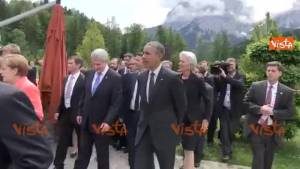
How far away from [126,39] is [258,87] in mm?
60629

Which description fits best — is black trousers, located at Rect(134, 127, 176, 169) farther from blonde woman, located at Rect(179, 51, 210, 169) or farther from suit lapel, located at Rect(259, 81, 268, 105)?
suit lapel, located at Rect(259, 81, 268, 105)

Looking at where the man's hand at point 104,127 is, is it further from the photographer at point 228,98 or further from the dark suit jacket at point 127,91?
the photographer at point 228,98

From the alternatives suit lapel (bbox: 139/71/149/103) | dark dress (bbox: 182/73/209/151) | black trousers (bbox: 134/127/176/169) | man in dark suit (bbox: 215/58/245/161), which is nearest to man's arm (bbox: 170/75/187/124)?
suit lapel (bbox: 139/71/149/103)

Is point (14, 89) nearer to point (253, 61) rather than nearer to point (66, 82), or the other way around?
point (66, 82)

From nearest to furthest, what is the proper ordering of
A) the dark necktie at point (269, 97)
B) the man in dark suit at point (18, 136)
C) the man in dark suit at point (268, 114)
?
the man in dark suit at point (18, 136)
the man in dark suit at point (268, 114)
the dark necktie at point (269, 97)

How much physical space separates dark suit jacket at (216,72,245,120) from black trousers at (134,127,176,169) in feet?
13.5

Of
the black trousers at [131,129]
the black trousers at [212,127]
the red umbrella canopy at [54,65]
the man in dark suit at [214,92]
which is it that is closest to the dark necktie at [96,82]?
the black trousers at [131,129]

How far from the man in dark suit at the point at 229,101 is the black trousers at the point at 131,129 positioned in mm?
2479

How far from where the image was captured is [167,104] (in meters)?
6.08

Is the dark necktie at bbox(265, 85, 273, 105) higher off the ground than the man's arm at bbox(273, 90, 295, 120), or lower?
higher

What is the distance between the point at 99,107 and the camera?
725cm

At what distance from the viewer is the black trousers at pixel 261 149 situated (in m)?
7.47

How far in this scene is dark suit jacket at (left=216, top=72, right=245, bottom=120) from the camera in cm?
991

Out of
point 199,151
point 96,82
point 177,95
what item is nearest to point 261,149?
point 199,151
